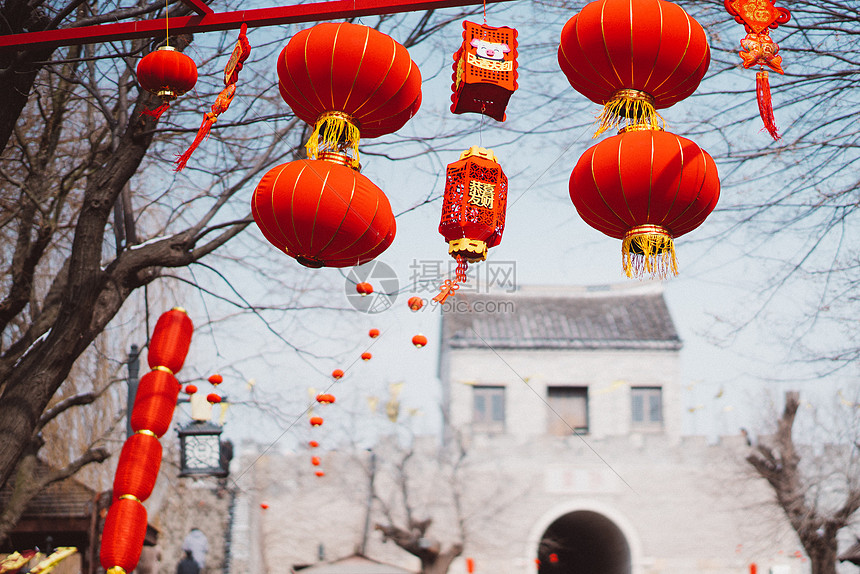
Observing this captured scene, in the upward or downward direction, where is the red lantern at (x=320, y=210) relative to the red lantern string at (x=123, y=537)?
upward

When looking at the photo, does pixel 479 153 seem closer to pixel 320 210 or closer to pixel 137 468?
pixel 320 210

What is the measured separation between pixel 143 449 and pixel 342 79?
171 inches

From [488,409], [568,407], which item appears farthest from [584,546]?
[488,409]

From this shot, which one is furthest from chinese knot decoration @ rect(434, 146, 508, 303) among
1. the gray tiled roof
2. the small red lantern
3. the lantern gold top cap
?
the gray tiled roof

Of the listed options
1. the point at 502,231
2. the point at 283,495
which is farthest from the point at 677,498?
the point at 502,231

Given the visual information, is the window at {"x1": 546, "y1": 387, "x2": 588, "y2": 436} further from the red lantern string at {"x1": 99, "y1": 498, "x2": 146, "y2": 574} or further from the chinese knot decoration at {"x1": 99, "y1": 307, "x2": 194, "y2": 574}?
the red lantern string at {"x1": 99, "y1": 498, "x2": 146, "y2": 574}

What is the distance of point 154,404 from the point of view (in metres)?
6.94

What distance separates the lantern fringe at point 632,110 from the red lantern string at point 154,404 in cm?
481

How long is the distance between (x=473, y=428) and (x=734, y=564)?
6610 millimetres

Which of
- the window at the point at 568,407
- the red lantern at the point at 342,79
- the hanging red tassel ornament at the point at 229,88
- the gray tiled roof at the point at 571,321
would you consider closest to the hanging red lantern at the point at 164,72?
the hanging red tassel ornament at the point at 229,88

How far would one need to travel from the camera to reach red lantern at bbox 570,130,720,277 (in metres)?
3.29

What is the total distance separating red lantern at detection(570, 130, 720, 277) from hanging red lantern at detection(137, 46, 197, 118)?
2.31m

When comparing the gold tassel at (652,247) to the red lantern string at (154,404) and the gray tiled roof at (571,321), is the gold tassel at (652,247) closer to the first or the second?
the red lantern string at (154,404)

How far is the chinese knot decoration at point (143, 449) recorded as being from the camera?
21.3 ft
